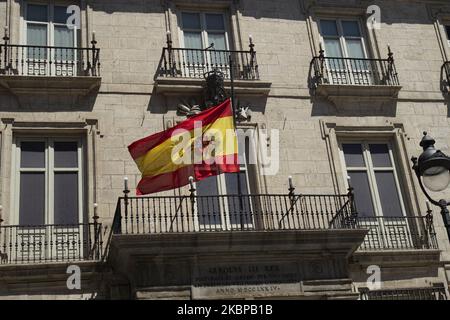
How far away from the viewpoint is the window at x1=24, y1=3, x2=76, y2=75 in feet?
46.2

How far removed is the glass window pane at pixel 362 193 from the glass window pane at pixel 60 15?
7.27m

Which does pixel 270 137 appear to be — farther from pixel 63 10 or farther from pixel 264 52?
pixel 63 10

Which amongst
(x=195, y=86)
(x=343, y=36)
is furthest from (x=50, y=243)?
(x=343, y=36)

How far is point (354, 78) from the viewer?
51.1 ft

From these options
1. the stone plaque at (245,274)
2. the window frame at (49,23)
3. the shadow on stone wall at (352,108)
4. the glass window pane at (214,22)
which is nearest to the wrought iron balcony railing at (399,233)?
the stone plaque at (245,274)

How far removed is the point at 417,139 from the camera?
589 inches

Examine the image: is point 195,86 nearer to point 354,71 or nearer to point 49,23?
point 49,23

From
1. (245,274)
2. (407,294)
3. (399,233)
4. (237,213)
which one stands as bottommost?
(407,294)

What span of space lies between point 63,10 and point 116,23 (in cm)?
124

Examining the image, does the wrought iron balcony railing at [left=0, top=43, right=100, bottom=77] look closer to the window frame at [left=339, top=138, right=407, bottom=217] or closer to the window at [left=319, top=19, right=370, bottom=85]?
the window at [left=319, top=19, right=370, bottom=85]

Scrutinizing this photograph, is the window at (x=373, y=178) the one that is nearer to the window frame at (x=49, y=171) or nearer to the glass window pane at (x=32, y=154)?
the window frame at (x=49, y=171)

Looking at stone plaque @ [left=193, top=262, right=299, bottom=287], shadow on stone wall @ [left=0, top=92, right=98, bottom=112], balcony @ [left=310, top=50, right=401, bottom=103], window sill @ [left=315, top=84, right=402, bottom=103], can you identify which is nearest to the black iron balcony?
balcony @ [left=310, top=50, right=401, bottom=103]

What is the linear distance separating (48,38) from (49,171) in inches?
129

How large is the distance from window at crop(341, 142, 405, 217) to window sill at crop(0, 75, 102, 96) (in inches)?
229
